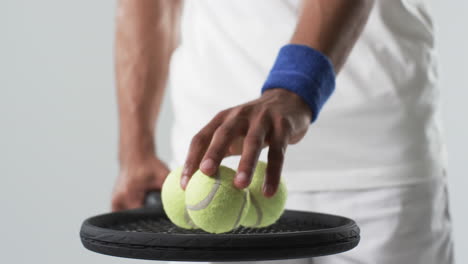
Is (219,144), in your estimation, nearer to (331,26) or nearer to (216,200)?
(216,200)

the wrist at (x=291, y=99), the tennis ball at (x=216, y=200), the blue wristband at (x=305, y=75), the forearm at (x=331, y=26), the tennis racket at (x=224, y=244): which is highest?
the forearm at (x=331, y=26)

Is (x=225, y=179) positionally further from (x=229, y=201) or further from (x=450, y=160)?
(x=450, y=160)

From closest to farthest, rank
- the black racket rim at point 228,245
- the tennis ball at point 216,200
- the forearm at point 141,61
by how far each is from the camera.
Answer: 1. the black racket rim at point 228,245
2. the tennis ball at point 216,200
3. the forearm at point 141,61

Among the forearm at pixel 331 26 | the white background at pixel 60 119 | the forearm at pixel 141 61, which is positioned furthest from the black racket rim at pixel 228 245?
the white background at pixel 60 119

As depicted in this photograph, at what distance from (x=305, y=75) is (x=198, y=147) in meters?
0.17

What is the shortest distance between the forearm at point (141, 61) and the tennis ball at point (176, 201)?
1.38ft

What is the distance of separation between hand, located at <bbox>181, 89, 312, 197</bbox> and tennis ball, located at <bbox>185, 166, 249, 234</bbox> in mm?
17

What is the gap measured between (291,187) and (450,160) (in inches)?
66.3

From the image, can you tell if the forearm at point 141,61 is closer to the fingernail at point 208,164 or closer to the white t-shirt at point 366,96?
the white t-shirt at point 366,96

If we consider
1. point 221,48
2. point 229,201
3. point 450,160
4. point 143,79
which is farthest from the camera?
point 450,160

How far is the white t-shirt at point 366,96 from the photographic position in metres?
1.26

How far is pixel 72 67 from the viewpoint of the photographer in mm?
2850

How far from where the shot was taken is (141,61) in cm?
147

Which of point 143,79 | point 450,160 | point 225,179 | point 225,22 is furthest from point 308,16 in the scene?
point 450,160
